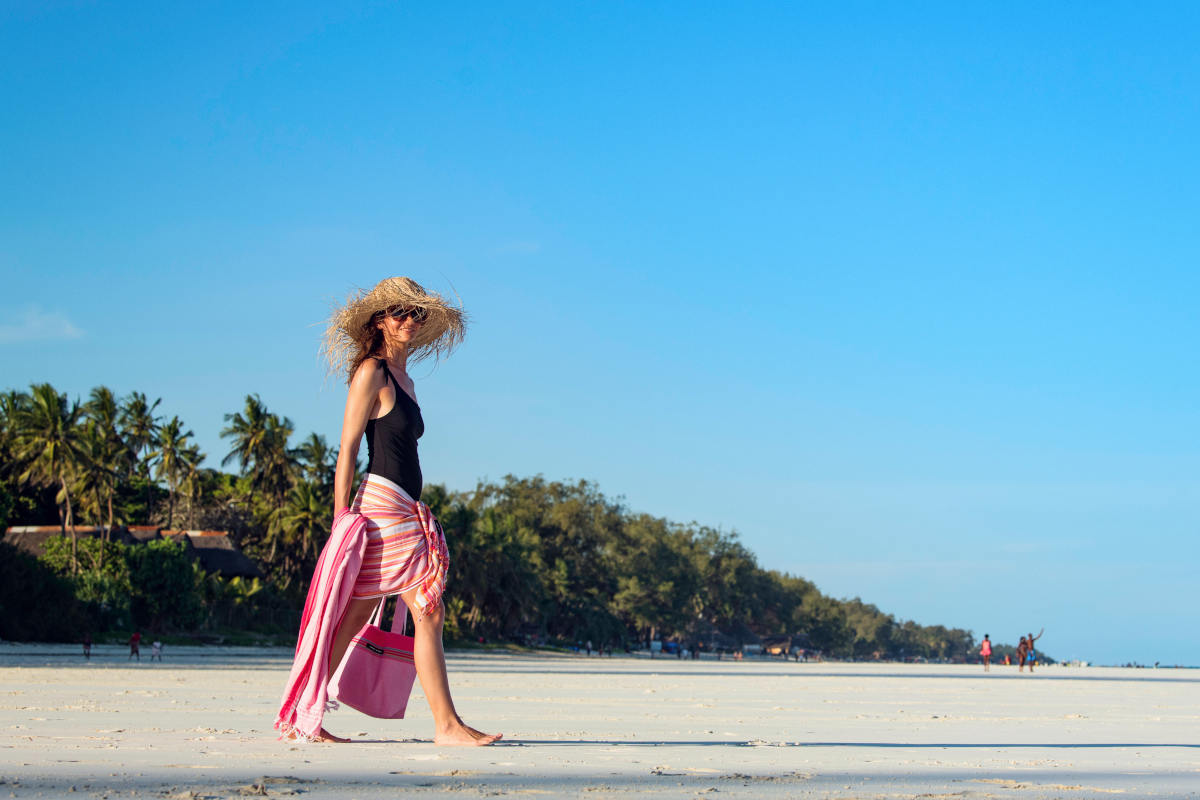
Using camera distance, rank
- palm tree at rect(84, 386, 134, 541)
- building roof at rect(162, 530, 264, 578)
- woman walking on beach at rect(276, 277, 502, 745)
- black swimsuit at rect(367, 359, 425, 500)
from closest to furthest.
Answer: woman walking on beach at rect(276, 277, 502, 745) → black swimsuit at rect(367, 359, 425, 500) → building roof at rect(162, 530, 264, 578) → palm tree at rect(84, 386, 134, 541)

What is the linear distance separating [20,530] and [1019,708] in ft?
184

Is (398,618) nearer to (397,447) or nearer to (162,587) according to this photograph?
(397,447)

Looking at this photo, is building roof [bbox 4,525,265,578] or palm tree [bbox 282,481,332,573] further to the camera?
palm tree [bbox 282,481,332,573]

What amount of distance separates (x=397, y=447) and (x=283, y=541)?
193ft

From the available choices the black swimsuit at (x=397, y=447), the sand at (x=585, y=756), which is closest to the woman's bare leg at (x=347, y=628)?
the sand at (x=585, y=756)

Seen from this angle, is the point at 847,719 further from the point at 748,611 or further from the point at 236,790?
the point at 748,611

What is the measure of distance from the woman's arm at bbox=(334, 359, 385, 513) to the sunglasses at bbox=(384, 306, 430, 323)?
11.3 inches

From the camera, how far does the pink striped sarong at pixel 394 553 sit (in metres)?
4.98

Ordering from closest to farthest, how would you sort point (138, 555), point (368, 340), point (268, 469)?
1. point (368, 340)
2. point (138, 555)
3. point (268, 469)

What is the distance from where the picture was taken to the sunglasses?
5.39 meters

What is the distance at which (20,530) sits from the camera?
57250mm

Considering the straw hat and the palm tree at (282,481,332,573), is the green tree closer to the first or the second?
the palm tree at (282,481,332,573)

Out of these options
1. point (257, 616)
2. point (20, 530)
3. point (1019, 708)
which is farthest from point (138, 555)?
point (1019, 708)

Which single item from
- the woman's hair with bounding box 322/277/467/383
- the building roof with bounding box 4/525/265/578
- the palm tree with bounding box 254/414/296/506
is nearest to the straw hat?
the woman's hair with bounding box 322/277/467/383
